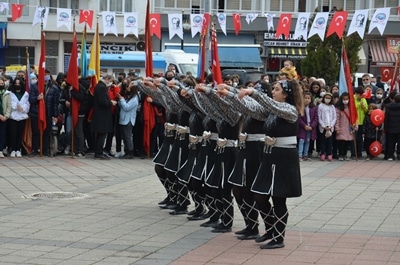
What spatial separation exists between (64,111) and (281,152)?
1070cm

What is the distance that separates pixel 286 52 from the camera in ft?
149

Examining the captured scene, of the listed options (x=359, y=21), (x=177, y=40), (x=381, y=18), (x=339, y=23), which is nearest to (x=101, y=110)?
(x=339, y=23)

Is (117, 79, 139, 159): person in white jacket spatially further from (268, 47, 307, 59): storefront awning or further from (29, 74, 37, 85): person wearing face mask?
(268, 47, 307, 59): storefront awning

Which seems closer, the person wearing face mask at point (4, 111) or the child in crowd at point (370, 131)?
the person wearing face mask at point (4, 111)

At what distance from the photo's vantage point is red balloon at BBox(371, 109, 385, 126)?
768 inches

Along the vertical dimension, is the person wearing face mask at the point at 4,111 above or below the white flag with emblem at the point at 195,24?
below

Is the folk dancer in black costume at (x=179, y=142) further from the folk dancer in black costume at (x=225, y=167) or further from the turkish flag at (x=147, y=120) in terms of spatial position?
the turkish flag at (x=147, y=120)

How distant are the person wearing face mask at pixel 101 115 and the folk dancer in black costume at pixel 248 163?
908 cm

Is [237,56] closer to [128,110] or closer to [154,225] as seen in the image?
[128,110]

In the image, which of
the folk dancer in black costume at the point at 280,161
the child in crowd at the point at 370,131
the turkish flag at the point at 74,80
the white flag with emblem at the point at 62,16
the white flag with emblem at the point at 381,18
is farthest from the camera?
the white flag with emblem at the point at 62,16

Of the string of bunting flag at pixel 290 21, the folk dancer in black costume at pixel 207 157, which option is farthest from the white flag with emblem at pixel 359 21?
the folk dancer in black costume at pixel 207 157

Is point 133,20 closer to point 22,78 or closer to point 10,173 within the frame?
point 22,78

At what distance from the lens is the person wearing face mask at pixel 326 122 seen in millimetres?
19031

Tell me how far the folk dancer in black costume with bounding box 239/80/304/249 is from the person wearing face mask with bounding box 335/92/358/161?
10521 millimetres
